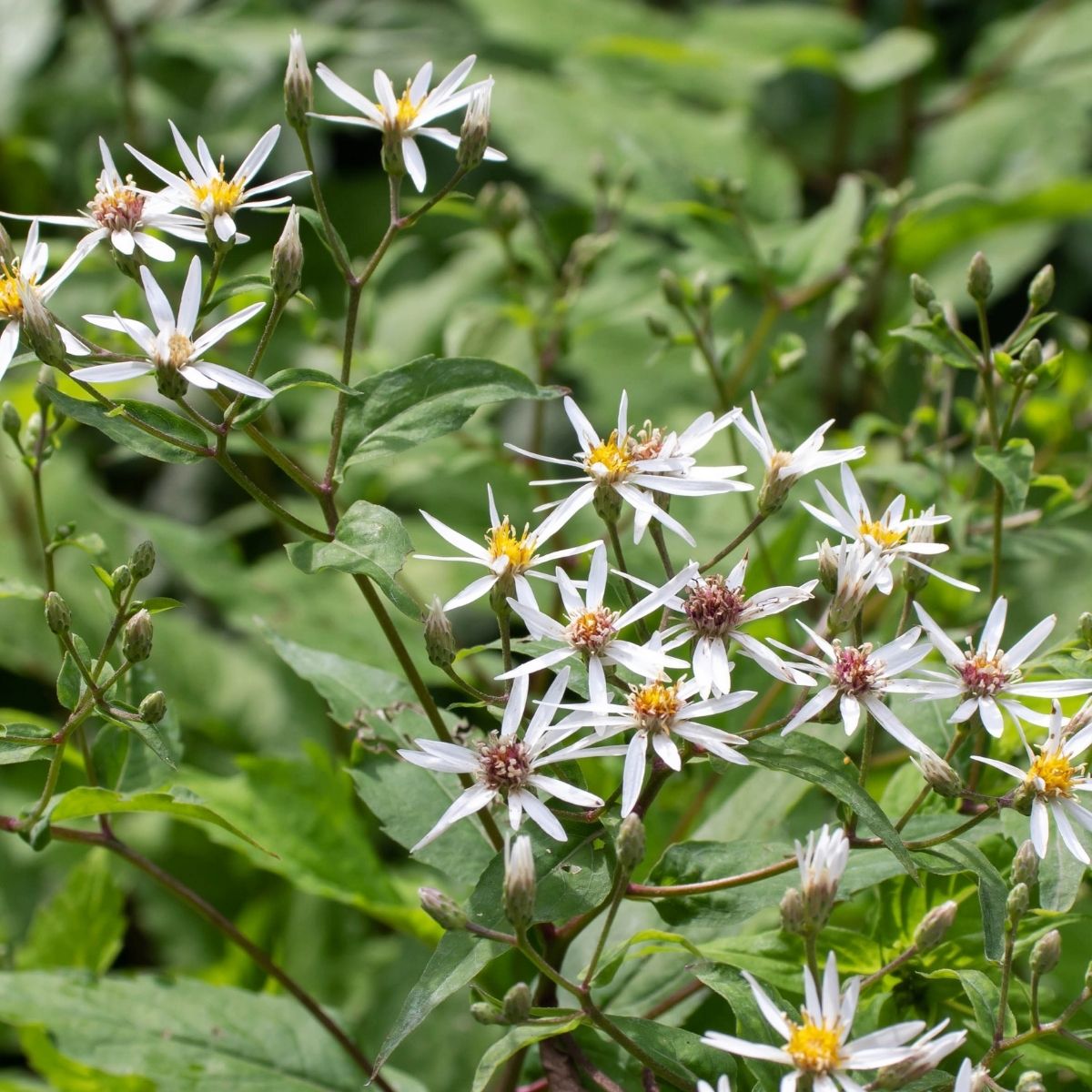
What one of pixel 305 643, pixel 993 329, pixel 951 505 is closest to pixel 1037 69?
pixel 993 329

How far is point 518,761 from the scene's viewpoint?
1.13 m

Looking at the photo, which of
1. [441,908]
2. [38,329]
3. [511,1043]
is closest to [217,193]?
[38,329]

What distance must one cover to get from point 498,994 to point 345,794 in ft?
1.10

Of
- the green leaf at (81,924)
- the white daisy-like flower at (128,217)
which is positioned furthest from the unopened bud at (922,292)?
the green leaf at (81,924)

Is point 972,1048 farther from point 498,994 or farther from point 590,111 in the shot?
point 590,111

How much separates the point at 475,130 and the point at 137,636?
0.61 m

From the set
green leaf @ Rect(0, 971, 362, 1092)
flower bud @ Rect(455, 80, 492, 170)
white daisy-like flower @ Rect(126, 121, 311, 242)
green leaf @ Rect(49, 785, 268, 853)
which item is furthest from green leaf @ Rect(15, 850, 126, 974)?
flower bud @ Rect(455, 80, 492, 170)

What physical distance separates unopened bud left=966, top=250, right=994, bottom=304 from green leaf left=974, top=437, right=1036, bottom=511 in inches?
7.3

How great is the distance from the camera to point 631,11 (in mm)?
3977

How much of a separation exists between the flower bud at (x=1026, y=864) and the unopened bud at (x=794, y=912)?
0.19 m

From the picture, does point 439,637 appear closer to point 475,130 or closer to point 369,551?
point 369,551

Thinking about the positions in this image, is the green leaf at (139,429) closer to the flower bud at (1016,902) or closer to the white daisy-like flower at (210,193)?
the white daisy-like flower at (210,193)

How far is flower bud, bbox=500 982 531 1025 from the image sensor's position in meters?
1.05

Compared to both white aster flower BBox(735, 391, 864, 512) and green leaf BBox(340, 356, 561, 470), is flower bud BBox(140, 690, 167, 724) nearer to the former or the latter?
green leaf BBox(340, 356, 561, 470)
